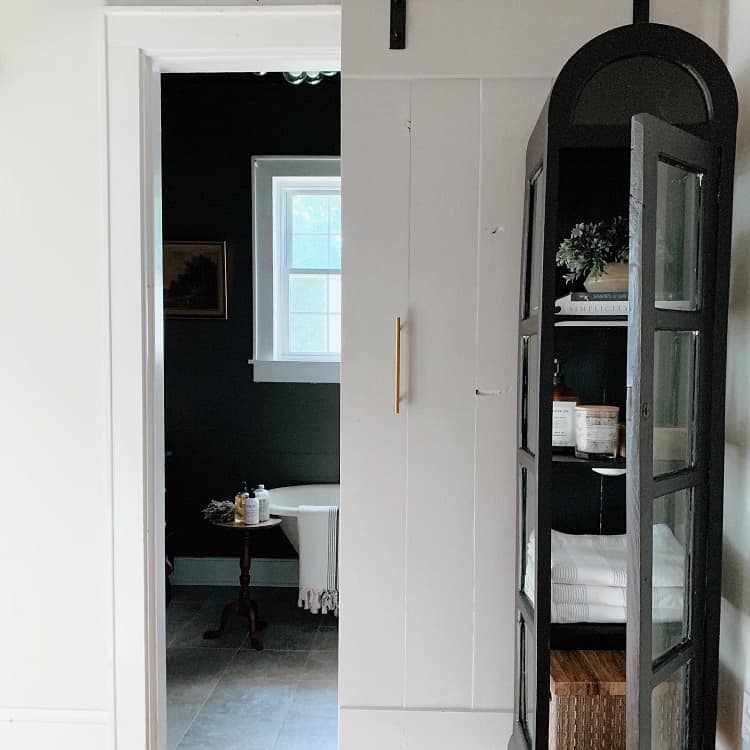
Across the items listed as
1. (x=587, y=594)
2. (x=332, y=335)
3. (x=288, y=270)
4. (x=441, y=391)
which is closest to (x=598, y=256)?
(x=441, y=391)

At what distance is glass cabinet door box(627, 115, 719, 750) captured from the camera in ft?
4.11

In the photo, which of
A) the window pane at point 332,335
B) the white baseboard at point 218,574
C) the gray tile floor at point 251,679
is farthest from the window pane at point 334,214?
the gray tile floor at point 251,679

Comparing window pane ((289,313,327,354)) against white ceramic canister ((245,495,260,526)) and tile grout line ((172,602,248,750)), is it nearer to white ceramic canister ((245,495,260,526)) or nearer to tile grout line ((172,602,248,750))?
white ceramic canister ((245,495,260,526))

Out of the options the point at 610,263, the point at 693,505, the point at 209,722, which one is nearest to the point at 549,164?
the point at 610,263

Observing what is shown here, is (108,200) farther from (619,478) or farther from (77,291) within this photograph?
(619,478)

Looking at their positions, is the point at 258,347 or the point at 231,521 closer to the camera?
the point at 231,521

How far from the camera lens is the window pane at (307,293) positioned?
446 centimetres

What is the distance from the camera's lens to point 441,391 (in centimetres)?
195

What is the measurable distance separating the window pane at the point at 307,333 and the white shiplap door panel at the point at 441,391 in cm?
254

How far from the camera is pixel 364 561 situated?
196cm

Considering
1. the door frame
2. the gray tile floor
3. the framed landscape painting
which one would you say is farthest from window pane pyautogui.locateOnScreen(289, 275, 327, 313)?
the door frame

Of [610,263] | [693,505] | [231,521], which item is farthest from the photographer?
[231,521]

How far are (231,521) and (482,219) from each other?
2377 mm

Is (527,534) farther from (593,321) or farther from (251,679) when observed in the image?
(251,679)
